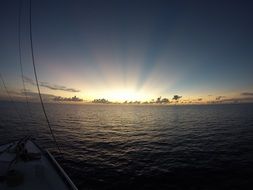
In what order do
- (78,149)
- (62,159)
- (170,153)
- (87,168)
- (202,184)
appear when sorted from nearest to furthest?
(202,184)
(87,168)
(62,159)
(170,153)
(78,149)

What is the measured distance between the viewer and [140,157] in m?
23.5

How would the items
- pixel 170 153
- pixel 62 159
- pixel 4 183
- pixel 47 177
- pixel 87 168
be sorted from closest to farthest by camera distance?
pixel 4 183, pixel 47 177, pixel 87 168, pixel 62 159, pixel 170 153

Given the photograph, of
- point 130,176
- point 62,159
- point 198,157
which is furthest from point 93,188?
point 198,157

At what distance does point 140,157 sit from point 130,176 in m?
6.69

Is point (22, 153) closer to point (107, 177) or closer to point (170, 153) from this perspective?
point (107, 177)

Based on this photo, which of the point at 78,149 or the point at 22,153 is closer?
the point at 22,153

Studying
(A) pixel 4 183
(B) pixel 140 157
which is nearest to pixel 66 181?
(A) pixel 4 183

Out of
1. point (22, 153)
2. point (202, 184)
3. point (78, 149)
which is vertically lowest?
point (202, 184)

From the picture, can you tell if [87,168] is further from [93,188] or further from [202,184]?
[202,184]

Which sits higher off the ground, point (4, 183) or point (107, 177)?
point (4, 183)

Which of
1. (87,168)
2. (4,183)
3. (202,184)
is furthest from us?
(87,168)

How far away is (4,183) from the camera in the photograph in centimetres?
945

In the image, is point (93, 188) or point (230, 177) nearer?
point (93, 188)

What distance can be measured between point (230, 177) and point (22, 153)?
19.5m
